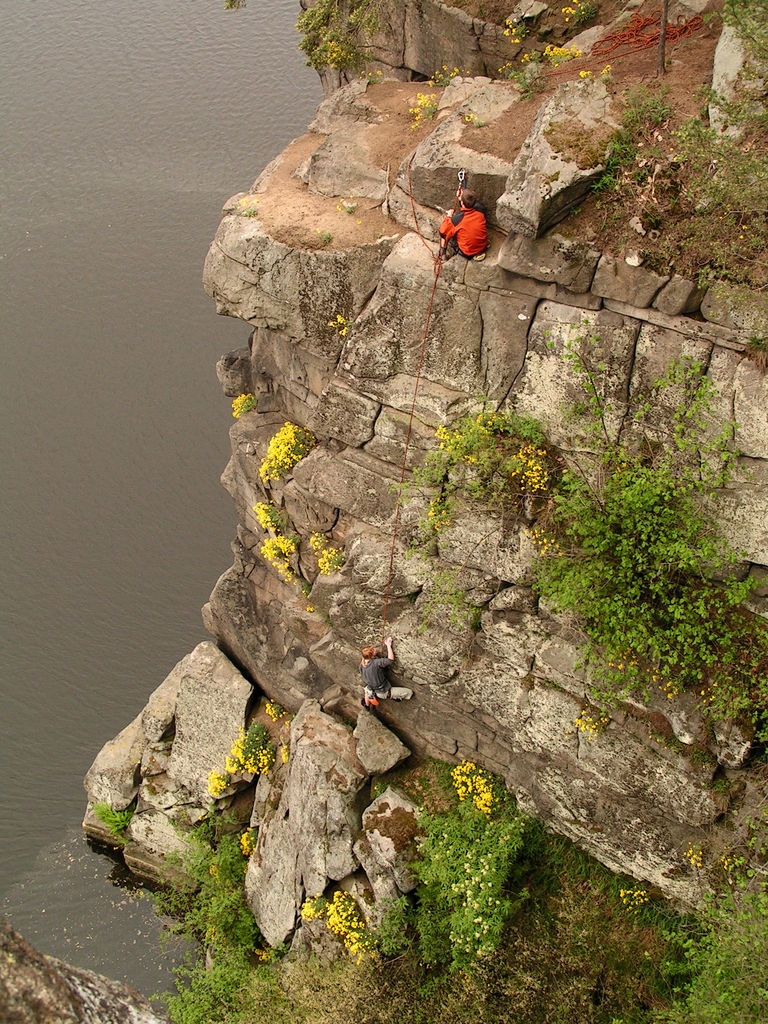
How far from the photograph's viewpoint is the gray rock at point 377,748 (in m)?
17.2

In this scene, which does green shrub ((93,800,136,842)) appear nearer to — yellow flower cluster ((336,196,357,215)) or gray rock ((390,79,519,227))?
yellow flower cluster ((336,196,357,215))

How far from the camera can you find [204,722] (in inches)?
813

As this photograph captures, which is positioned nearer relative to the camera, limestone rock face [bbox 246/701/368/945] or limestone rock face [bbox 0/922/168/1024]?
limestone rock face [bbox 0/922/168/1024]

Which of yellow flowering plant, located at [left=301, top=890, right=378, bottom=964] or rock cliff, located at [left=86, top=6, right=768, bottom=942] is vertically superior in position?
rock cliff, located at [left=86, top=6, right=768, bottom=942]

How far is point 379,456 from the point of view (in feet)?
53.6

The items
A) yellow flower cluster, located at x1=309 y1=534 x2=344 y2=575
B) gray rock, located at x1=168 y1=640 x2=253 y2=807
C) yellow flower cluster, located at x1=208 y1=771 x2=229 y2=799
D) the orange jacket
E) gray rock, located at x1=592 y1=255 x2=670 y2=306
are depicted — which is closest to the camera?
gray rock, located at x1=592 y1=255 x2=670 y2=306

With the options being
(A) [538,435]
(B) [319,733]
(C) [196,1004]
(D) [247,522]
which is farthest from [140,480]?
(A) [538,435]

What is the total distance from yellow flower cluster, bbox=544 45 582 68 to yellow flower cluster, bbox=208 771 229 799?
1574 centimetres

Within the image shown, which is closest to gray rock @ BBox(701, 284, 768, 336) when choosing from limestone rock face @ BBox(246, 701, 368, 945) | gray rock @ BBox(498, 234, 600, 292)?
gray rock @ BBox(498, 234, 600, 292)

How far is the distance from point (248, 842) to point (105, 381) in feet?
54.4

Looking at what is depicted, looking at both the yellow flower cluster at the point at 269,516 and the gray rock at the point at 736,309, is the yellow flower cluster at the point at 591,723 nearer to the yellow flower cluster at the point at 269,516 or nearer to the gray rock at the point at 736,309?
the gray rock at the point at 736,309

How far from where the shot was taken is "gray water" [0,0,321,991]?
2302 cm

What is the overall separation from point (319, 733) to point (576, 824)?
5284 mm

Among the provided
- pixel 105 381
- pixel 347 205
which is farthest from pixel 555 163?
pixel 105 381
